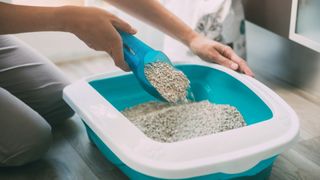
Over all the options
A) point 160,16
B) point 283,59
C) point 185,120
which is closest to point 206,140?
point 185,120

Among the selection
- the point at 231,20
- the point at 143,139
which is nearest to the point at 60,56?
the point at 231,20

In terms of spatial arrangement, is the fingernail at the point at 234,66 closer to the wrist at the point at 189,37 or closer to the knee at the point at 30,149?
the wrist at the point at 189,37

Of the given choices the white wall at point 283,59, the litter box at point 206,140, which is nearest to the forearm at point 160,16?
the litter box at point 206,140

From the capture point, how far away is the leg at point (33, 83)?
108 centimetres

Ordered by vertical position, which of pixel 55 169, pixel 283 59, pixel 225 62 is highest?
pixel 225 62

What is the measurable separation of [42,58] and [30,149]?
0.30 meters

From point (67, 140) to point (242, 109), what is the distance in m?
0.38

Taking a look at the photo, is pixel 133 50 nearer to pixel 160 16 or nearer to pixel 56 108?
pixel 160 16

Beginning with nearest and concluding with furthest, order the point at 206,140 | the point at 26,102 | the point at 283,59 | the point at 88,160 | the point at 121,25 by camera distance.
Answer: the point at 206,140
the point at 121,25
the point at 88,160
the point at 26,102
the point at 283,59

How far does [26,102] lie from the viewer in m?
1.09

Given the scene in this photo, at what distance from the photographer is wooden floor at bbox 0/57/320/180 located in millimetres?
938

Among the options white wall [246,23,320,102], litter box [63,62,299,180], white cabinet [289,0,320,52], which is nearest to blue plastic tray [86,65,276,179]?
litter box [63,62,299,180]

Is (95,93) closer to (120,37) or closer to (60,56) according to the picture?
(120,37)

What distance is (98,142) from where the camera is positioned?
939mm
